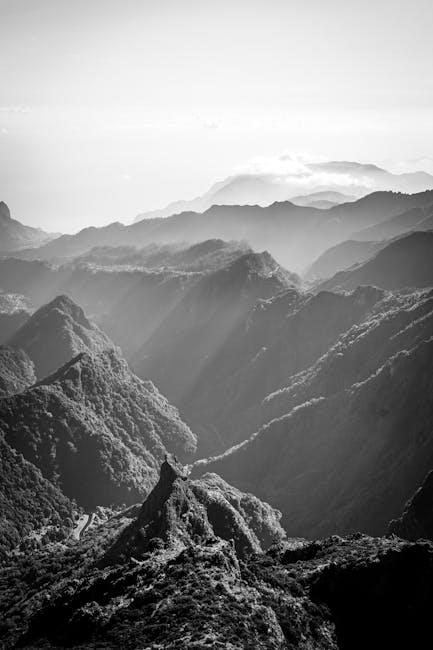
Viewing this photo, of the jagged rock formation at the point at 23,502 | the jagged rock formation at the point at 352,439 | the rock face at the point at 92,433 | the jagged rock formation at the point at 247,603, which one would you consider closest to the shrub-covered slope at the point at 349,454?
the jagged rock formation at the point at 352,439

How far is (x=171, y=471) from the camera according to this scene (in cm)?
11438

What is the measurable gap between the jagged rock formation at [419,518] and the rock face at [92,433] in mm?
63440

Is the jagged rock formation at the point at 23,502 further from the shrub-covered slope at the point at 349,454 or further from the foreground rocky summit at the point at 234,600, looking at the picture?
the shrub-covered slope at the point at 349,454

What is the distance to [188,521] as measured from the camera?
4099 inches

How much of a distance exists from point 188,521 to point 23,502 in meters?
47.3

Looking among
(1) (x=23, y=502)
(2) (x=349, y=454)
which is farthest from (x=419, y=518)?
(1) (x=23, y=502)

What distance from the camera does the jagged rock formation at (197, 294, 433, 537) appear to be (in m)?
137

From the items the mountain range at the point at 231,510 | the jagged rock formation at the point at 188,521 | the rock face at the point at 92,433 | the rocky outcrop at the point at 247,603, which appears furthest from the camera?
the rock face at the point at 92,433

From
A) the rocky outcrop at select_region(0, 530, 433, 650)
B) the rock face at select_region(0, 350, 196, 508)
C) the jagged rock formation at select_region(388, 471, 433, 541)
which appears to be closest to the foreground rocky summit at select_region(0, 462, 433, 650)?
the rocky outcrop at select_region(0, 530, 433, 650)

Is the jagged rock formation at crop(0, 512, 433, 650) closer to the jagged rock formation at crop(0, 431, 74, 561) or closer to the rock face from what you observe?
the jagged rock formation at crop(0, 431, 74, 561)

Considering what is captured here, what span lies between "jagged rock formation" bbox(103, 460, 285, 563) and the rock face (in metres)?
31.0

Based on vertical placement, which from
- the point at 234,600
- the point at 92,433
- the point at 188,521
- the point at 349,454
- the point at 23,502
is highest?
the point at 349,454

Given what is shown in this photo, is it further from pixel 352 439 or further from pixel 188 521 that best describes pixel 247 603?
pixel 352 439

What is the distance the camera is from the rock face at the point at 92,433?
148000mm
